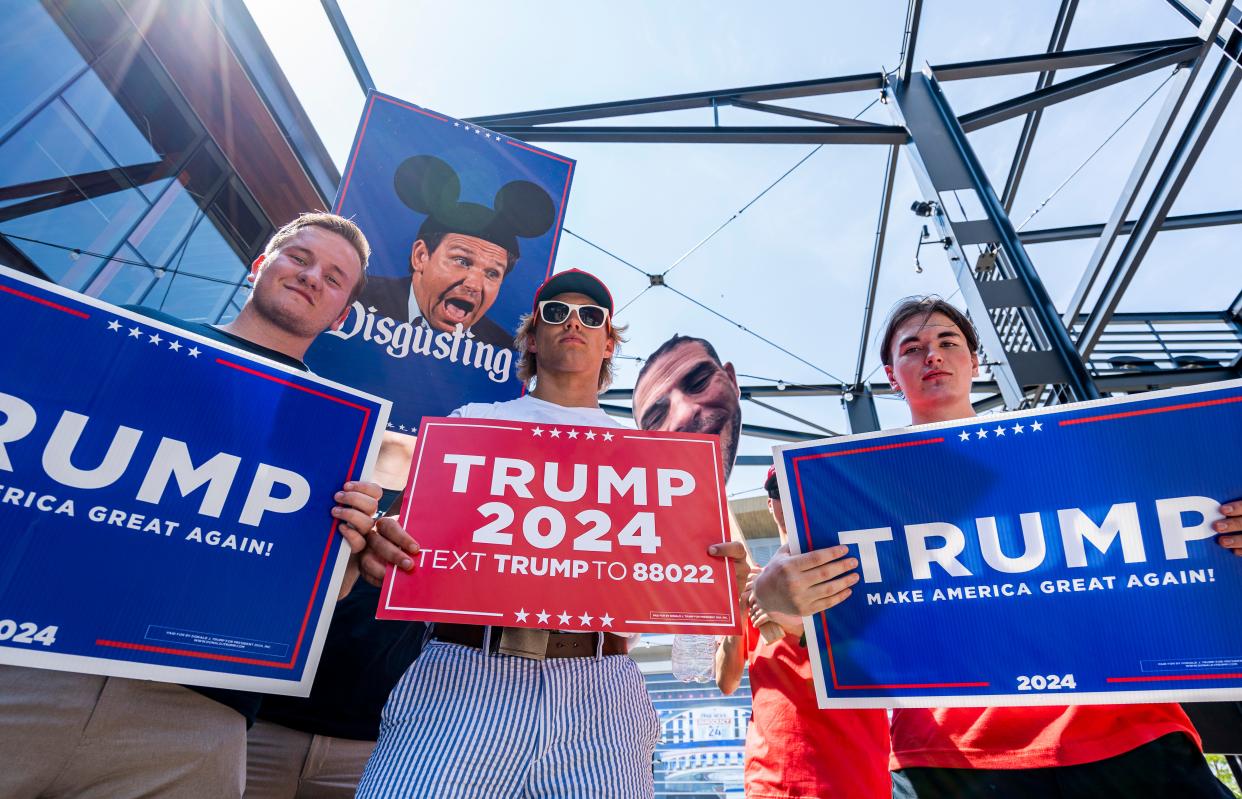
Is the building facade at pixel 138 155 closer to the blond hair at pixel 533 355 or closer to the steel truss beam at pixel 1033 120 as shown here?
the blond hair at pixel 533 355

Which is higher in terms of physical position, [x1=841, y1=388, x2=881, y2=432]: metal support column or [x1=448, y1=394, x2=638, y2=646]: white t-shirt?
[x1=841, y1=388, x2=881, y2=432]: metal support column

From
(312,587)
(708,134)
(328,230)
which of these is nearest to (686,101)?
(708,134)

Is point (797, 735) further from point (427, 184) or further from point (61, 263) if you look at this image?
point (61, 263)

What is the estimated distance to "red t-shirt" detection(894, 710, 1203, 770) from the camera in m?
1.47

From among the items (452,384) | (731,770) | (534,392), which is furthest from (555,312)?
(731,770)

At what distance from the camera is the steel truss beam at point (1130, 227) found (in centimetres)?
651

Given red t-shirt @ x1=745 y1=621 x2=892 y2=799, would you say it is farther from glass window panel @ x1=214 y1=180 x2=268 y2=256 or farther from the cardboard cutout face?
glass window panel @ x1=214 y1=180 x2=268 y2=256

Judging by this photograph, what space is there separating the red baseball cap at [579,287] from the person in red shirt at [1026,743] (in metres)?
1.01

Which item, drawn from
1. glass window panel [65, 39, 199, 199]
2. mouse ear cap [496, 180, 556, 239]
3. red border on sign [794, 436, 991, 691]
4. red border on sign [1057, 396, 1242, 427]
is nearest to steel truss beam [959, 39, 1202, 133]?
mouse ear cap [496, 180, 556, 239]

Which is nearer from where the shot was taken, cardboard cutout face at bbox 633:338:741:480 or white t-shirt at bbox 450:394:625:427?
white t-shirt at bbox 450:394:625:427

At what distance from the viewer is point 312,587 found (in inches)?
62.5

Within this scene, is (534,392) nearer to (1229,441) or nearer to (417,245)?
(417,245)

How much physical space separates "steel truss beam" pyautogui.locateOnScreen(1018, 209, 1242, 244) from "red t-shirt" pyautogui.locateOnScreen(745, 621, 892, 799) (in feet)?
20.3

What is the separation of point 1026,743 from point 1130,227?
23.2ft
